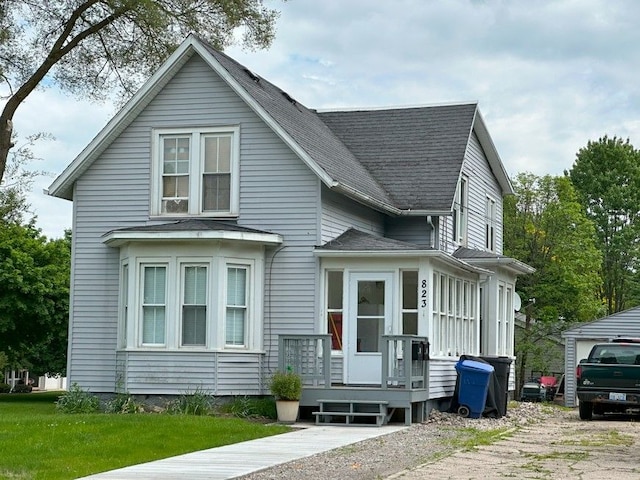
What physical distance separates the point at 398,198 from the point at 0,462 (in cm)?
1361

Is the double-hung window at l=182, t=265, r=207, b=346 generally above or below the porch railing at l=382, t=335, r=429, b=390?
above

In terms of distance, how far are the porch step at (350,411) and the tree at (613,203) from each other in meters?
43.7

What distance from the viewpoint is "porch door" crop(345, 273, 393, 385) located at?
2178 centimetres

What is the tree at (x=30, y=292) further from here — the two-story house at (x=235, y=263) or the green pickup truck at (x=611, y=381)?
the green pickup truck at (x=611, y=381)

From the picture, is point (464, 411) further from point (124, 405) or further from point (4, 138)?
point (4, 138)

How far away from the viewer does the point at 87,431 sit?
16219 millimetres

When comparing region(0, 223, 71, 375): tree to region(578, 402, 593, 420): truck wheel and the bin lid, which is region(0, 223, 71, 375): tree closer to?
the bin lid

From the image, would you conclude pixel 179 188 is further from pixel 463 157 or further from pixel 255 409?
pixel 463 157

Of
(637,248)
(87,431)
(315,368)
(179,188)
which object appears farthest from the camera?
(637,248)

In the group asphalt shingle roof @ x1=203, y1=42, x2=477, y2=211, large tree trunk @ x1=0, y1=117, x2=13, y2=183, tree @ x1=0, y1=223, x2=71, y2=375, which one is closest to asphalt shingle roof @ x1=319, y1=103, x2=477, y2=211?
asphalt shingle roof @ x1=203, y1=42, x2=477, y2=211

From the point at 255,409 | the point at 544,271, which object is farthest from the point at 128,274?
the point at 544,271

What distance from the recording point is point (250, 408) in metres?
21.0

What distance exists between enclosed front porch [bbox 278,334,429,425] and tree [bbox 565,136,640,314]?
42.8m

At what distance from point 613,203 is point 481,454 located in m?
49.4
